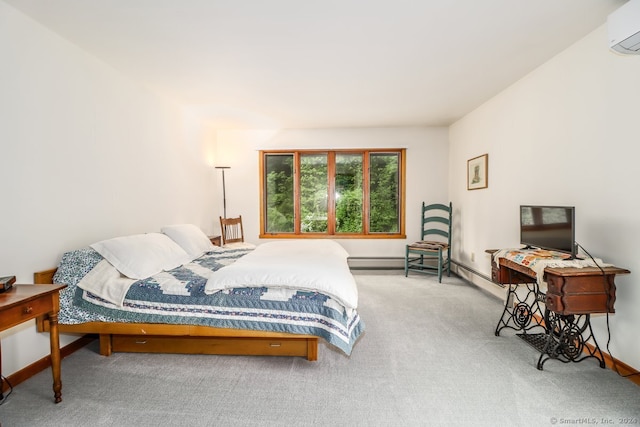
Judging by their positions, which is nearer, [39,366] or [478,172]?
[39,366]

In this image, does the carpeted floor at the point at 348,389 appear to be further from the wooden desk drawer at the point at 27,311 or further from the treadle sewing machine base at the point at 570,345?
the wooden desk drawer at the point at 27,311

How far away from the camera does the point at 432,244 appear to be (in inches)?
177

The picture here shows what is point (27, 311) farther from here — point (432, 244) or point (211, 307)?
point (432, 244)

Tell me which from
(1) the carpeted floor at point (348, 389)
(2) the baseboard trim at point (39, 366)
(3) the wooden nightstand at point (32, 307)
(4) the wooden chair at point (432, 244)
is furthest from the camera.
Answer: (4) the wooden chair at point (432, 244)

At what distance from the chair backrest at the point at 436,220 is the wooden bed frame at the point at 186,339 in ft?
10.9

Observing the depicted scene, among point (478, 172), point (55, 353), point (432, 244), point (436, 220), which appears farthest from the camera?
point (436, 220)

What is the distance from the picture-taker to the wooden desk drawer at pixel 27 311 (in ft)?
4.79

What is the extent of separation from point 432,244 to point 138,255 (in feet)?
12.3

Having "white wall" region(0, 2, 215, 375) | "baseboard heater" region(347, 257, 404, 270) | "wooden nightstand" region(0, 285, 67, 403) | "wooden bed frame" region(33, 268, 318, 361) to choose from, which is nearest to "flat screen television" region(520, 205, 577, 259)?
"wooden bed frame" region(33, 268, 318, 361)

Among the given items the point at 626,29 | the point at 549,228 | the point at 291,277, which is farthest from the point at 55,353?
the point at 626,29

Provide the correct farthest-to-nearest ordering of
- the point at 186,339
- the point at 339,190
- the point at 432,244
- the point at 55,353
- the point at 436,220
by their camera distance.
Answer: the point at 339,190
the point at 436,220
the point at 432,244
the point at 186,339
the point at 55,353

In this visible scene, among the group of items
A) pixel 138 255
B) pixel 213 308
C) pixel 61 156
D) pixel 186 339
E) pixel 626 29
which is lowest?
pixel 186 339

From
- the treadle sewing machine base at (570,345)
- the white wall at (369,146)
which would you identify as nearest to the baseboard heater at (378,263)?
the white wall at (369,146)

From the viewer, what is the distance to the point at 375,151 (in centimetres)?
516
